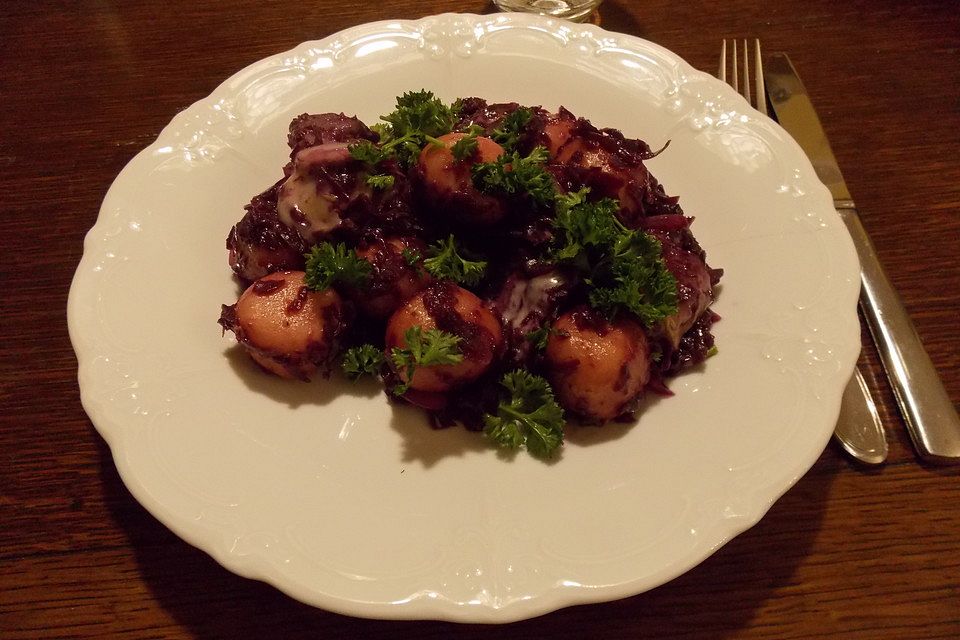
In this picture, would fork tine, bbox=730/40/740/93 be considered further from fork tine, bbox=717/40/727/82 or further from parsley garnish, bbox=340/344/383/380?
parsley garnish, bbox=340/344/383/380

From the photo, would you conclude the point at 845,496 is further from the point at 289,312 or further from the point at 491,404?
the point at 289,312

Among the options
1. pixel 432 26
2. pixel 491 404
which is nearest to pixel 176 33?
pixel 432 26

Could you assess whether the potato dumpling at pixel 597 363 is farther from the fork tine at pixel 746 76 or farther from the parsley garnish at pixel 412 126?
the fork tine at pixel 746 76

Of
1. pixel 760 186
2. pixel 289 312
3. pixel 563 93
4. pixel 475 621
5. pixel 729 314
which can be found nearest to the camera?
pixel 475 621

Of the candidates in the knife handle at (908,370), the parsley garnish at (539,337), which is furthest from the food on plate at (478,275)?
the knife handle at (908,370)

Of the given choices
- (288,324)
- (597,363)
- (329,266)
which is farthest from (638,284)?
(288,324)

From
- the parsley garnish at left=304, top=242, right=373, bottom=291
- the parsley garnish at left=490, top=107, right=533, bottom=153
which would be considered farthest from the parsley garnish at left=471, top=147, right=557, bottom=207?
the parsley garnish at left=304, top=242, right=373, bottom=291

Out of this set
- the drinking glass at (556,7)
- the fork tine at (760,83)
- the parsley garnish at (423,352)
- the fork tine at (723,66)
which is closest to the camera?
the parsley garnish at (423,352)
